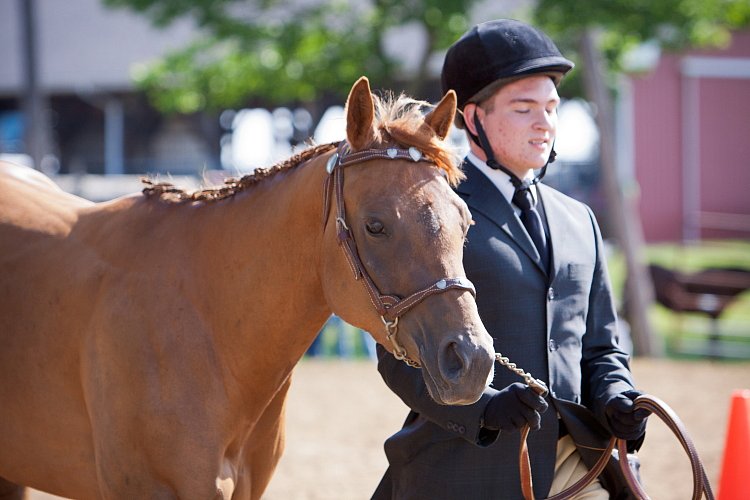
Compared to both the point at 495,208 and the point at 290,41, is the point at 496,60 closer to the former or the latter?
the point at 495,208

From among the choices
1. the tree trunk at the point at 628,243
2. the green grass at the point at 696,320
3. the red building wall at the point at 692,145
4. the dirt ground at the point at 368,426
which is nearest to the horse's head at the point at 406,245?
the dirt ground at the point at 368,426

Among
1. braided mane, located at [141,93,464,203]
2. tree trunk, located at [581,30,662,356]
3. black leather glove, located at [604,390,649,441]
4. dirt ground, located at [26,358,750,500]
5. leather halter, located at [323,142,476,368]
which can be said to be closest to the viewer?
leather halter, located at [323,142,476,368]

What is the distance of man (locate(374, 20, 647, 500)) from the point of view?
2.73 m

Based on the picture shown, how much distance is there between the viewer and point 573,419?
2.74 meters

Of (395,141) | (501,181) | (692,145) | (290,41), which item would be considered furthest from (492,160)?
(692,145)

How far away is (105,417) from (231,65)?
445 inches

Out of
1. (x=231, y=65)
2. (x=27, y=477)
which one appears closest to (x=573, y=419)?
(x=27, y=477)

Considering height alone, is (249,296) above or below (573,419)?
above

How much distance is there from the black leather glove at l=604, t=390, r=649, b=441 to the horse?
0.67m

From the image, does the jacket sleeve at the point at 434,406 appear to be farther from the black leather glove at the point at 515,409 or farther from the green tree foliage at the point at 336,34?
the green tree foliage at the point at 336,34

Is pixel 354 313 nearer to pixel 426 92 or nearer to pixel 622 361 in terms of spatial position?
pixel 622 361

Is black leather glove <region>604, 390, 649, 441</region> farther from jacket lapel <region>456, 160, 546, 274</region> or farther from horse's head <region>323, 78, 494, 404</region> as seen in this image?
horse's head <region>323, 78, 494, 404</region>

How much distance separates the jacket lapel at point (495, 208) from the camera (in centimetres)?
279

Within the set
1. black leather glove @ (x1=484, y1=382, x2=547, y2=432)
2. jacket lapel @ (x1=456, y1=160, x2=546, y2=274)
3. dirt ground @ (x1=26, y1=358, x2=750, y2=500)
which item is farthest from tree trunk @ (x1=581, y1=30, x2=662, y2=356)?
black leather glove @ (x1=484, y1=382, x2=547, y2=432)
